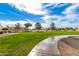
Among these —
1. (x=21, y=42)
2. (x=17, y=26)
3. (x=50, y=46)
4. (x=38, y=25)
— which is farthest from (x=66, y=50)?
(x=17, y=26)

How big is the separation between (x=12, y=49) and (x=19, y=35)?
28 centimetres

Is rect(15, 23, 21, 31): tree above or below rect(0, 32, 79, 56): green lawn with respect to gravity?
above

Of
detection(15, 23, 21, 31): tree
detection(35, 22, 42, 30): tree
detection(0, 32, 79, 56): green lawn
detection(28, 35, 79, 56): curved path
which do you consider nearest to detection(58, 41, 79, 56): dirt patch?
detection(28, 35, 79, 56): curved path

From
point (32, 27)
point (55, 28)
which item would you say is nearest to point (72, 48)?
point (55, 28)

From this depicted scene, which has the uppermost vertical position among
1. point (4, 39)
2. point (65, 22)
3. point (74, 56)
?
point (65, 22)

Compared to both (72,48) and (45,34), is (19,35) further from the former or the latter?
(72,48)

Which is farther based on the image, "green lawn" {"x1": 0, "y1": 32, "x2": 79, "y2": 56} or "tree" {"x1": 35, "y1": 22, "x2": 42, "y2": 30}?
"tree" {"x1": 35, "y1": 22, "x2": 42, "y2": 30}

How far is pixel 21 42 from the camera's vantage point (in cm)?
439

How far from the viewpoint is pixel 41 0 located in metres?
4.32

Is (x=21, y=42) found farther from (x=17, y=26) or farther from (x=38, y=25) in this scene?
(x=38, y=25)

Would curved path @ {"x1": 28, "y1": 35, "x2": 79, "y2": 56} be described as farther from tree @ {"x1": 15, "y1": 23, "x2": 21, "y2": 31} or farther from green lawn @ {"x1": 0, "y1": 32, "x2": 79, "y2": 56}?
tree @ {"x1": 15, "y1": 23, "x2": 21, "y2": 31}

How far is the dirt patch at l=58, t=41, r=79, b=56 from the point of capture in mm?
4246

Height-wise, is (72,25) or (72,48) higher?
(72,25)

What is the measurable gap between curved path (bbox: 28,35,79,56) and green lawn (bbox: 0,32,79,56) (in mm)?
70
